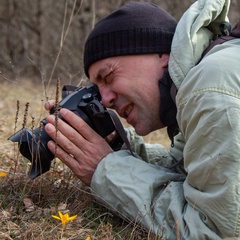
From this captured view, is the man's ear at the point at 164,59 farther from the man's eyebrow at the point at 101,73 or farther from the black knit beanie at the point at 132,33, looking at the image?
the man's eyebrow at the point at 101,73

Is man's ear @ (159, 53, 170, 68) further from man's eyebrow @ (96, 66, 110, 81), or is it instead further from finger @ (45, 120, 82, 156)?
finger @ (45, 120, 82, 156)

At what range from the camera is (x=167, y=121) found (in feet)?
9.34

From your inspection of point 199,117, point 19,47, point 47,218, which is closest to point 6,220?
point 47,218

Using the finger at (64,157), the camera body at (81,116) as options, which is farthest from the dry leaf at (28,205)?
the finger at (64,157)

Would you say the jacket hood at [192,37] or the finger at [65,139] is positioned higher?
the jacket hood at [192,37]

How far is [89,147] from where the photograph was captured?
111 inches

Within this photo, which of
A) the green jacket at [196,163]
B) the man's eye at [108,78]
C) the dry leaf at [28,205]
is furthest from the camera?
the man's eye at [108,78]

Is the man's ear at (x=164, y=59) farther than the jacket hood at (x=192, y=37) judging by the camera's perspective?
Yes

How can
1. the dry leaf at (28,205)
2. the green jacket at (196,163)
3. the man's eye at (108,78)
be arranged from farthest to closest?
the man's eye at (108,78), the dry leaf at (28,205), the green jacket at (196,163)

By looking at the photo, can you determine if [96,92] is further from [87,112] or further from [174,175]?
[174,175]

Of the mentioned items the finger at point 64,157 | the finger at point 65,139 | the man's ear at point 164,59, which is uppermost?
the man's ear at point 164,59

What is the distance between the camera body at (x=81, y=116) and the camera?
9.28 ft

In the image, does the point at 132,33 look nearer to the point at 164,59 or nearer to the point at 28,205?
the point at 164,59

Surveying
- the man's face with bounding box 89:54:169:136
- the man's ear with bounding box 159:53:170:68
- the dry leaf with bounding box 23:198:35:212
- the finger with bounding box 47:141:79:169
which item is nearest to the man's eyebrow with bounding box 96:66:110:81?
the man's face with bounding box 89:54:169:136
